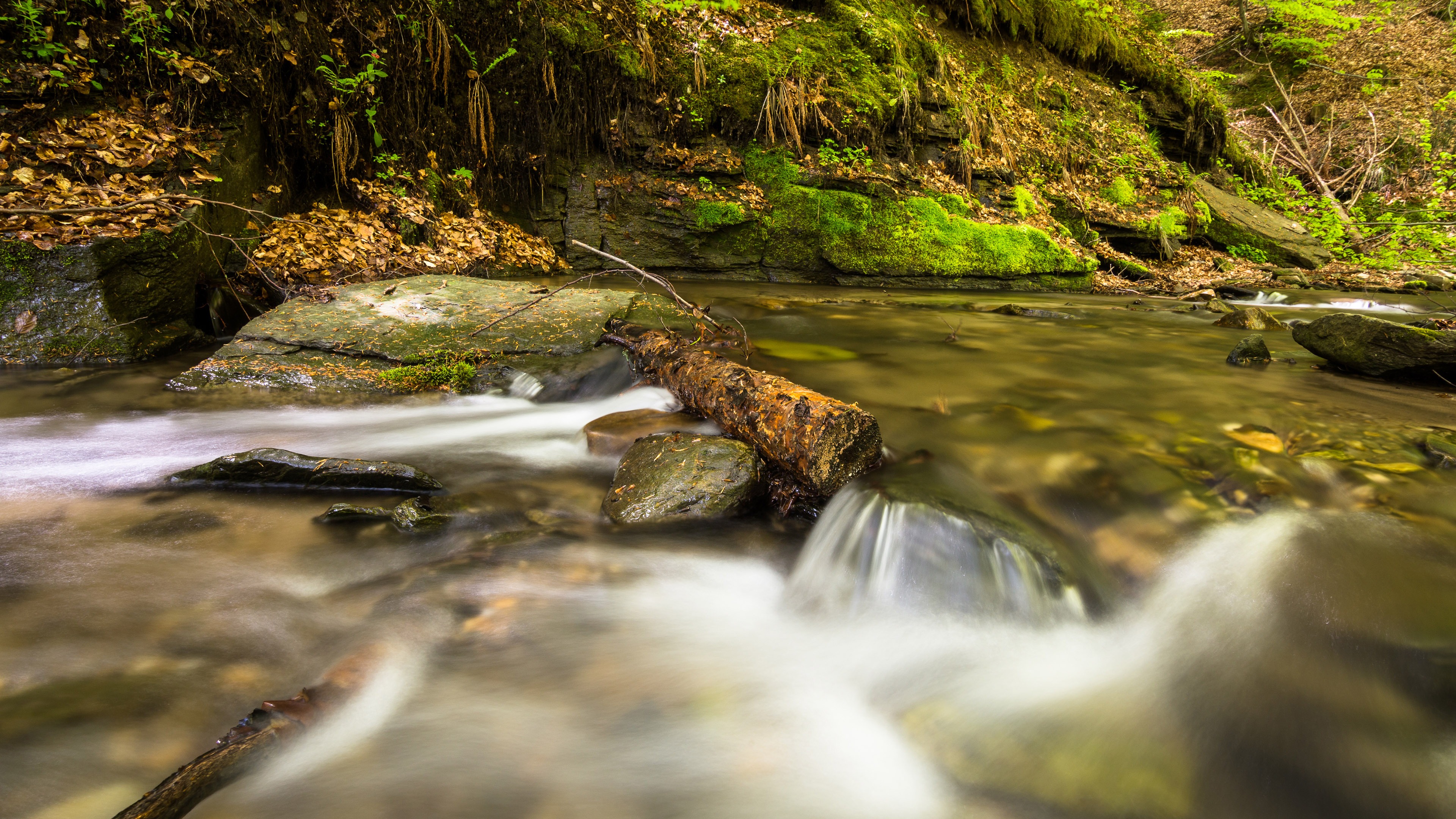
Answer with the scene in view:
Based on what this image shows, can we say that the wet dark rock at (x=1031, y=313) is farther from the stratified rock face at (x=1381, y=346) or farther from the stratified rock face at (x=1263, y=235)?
the stratified rock face at (x=1263, y=235)

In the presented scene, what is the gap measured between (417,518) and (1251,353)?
587 centimetres

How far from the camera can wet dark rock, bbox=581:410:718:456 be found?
3.72m

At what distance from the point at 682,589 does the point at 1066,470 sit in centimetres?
190

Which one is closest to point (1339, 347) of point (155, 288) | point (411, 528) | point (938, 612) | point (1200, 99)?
point (938, 612)

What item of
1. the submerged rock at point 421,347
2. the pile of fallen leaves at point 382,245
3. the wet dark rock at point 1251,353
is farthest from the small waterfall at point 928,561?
the pile of fallen leaves at point 382,245

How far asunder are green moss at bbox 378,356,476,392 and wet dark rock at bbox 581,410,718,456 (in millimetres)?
1405

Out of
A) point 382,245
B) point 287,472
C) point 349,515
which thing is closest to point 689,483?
point 349,515

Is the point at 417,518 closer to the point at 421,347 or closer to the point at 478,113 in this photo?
the point at 421,347

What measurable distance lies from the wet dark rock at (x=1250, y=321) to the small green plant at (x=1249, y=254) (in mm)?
6689

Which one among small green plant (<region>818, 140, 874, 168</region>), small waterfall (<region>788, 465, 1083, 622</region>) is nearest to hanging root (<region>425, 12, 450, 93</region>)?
small green plant (<region>818, 140, 874, 168</region>)

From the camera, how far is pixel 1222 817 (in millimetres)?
1656

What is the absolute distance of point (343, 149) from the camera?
23.4 ft

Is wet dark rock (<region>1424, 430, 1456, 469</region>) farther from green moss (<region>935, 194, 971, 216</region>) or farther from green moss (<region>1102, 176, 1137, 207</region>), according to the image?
green moss (<region>1102, 176, 1137, 207</region>)

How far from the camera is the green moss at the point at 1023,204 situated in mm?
10844
